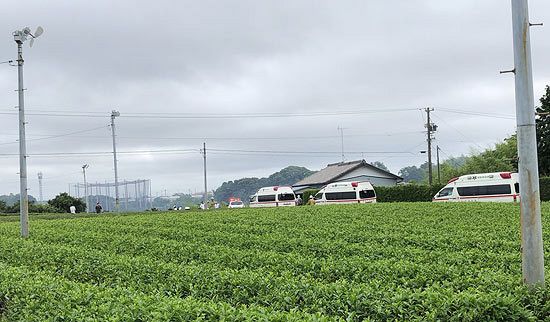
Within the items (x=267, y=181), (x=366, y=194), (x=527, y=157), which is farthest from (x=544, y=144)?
(x=267, y=181)

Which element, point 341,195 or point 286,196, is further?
point 286,196

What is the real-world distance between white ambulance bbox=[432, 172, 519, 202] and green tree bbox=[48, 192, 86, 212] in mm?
37595

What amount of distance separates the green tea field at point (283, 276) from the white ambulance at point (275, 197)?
87.2 ft

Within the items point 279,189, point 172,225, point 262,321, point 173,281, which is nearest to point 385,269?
point 173,281

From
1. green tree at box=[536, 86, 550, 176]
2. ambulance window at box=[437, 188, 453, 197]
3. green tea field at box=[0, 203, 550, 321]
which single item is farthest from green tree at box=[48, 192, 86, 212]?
green tree at box=[536, 86, 550, 176]

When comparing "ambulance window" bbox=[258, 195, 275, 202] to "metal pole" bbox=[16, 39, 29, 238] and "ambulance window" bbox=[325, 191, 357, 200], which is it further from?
"metal pole" bbox=[16, 39, 29, 238]

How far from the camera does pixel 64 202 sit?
54.9 meters

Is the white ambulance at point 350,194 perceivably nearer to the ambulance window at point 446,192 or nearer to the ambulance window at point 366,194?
the ambulance window at point 366,194

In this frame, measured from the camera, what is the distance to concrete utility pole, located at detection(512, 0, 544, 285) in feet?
20.3

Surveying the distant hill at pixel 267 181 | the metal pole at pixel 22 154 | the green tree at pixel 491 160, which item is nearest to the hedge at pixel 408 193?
the green tree at pixel 491 160

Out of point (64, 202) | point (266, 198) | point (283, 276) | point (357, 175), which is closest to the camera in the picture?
point (283, 276)

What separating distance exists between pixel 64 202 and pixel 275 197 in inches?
934

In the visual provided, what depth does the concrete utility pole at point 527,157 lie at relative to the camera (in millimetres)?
6180

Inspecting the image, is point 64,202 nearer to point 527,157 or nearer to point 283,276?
point 283,276
